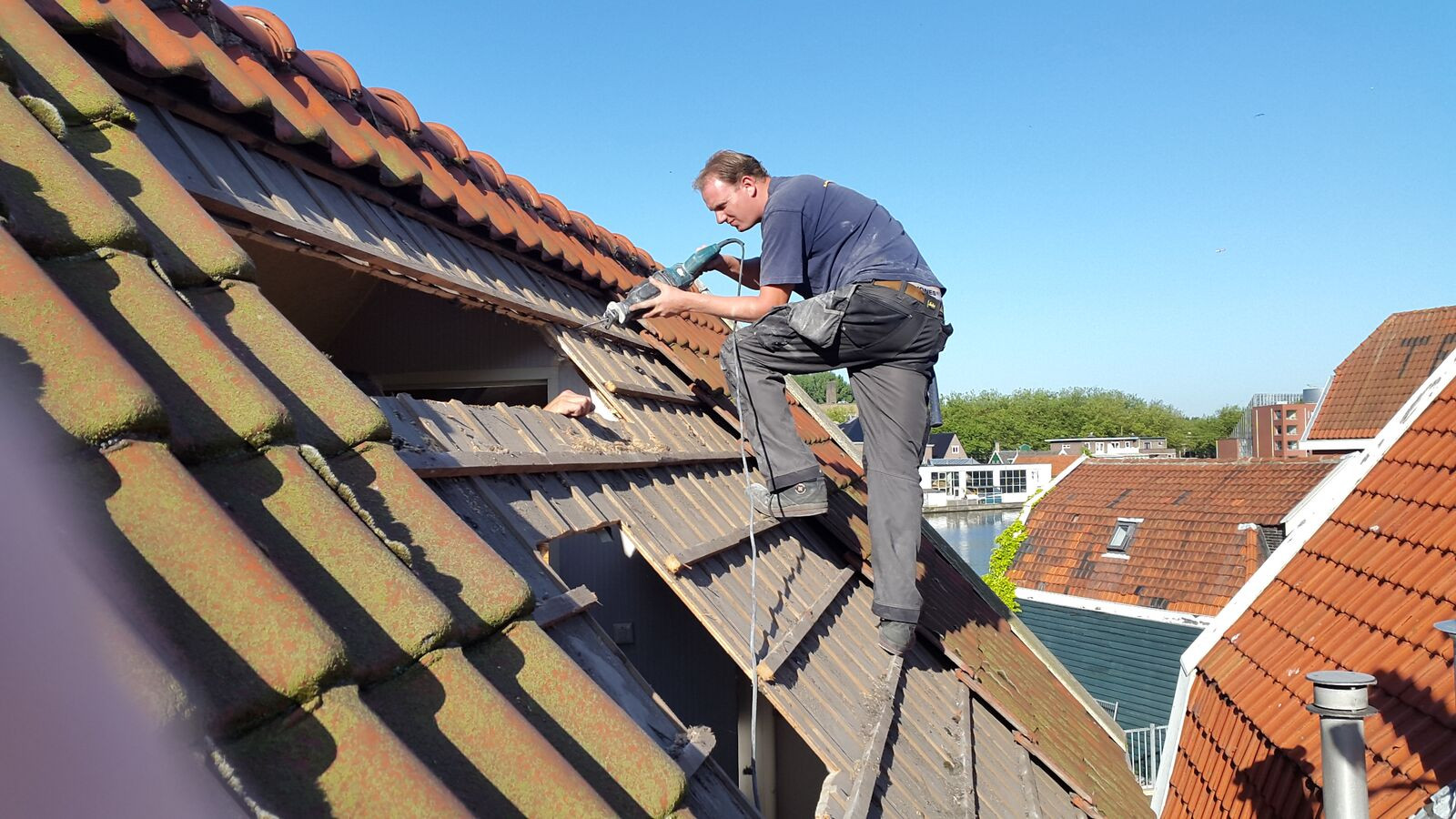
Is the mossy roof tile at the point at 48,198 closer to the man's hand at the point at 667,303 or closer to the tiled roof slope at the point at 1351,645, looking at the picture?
the man's hand at the point at 667,303

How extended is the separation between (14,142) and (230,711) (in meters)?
1.12

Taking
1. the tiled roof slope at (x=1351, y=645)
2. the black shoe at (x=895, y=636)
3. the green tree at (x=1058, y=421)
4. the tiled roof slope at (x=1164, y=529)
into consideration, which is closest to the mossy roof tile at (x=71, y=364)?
the black shoe at (x=895, y=636)

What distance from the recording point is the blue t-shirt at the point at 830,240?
12.6 ft

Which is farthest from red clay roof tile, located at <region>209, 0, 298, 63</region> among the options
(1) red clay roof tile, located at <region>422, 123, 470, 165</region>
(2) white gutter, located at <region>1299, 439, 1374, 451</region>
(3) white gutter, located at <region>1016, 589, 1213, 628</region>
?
(2) white gutter, located at <region>1299, 439, 1374, 451</region>

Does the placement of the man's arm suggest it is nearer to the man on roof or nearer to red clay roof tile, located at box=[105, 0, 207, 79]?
the man on roof

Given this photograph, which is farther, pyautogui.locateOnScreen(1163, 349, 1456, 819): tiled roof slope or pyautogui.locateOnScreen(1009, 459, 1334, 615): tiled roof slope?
pyautogui.locateOnScreen(1009, 459, 1334, 615): tiled roof slope

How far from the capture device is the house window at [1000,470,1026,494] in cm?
6806

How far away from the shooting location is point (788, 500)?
3992 mm

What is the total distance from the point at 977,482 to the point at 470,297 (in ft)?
236

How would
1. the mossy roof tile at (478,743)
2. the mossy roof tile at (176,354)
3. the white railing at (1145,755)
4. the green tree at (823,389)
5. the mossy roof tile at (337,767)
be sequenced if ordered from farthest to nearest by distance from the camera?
the green tree at (823,389)
the white railing at (1145,755)
the mossy roof tile at (176,354)
the mossy roof tile at (478,743)
the mossy roof tile at (337,767)

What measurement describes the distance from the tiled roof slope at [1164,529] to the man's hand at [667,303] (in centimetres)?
1539

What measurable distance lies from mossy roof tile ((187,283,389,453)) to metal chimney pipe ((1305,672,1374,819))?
3.90m

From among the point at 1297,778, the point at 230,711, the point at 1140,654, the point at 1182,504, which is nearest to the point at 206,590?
the point at 230,711

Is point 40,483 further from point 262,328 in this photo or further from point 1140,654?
point 1140,654
